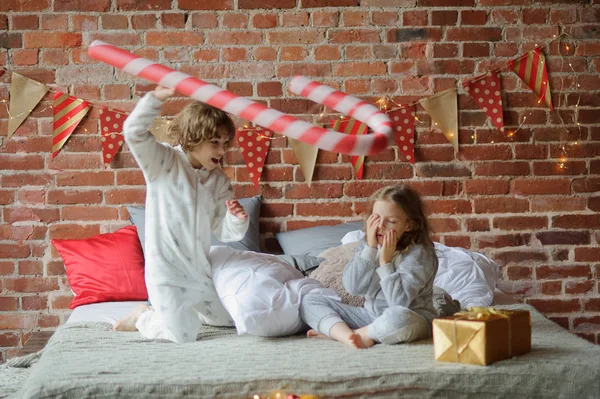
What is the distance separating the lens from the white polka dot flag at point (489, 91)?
11.2ft

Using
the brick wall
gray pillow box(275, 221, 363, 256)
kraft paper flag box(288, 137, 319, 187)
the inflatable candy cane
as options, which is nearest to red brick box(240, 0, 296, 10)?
the brick wall

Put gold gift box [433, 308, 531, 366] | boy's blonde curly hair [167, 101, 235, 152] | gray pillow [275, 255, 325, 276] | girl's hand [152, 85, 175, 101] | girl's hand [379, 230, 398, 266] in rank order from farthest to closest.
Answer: gray pillow [275, 255, 325, 276] → boy's blonde curly hair [167, 101, 235, 152] → girl's hand [379, 230, 398, 266] → girl's hand [152, 85, 175, 101] → gold gift box [433, 308, 531, 366]

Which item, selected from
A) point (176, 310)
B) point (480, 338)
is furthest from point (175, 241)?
point (480, 338)

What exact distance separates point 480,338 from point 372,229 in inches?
21.2

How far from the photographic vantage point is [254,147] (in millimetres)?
3373

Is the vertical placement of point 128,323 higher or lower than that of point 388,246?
lower

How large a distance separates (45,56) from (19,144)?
1.29 feet

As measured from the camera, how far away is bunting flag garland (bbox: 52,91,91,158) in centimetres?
331

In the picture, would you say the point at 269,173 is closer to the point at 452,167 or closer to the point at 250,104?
the point at 452,167

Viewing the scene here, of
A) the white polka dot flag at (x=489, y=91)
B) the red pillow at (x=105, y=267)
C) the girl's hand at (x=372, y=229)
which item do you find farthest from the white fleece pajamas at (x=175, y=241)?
the white polka dot flag at (x=489, y=91)

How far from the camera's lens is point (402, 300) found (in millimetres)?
2260

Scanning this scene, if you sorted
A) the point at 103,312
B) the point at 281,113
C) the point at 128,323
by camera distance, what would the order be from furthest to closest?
1. the point at 103,312
2. the point at 128,323
3. the point at 281,113

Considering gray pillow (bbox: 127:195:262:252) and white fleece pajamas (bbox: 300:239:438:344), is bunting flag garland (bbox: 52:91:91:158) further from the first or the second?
white fleece pajamas (bbox: 300:239:438:344)

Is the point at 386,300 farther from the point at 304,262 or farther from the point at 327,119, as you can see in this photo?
the point at 327,119
